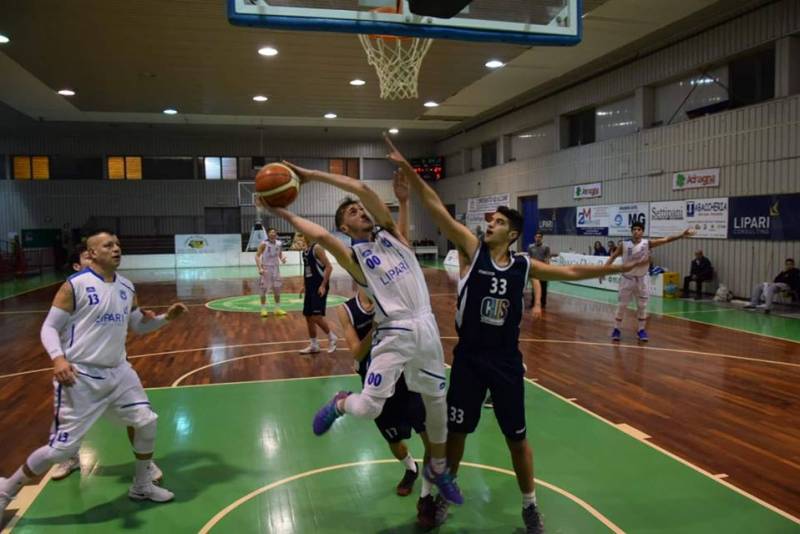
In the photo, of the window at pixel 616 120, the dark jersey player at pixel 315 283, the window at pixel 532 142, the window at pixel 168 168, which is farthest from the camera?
the window at pixel 168 168

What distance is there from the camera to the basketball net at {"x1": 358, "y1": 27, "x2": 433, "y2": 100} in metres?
10.1

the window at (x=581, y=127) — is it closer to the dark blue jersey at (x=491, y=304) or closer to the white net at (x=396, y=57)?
the white net at (x=396, y=57)

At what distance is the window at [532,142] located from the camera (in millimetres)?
22203

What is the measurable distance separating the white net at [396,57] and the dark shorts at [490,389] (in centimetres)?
715

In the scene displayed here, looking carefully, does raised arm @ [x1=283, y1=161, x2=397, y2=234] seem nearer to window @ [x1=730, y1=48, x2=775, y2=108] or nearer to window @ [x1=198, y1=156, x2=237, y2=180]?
window @ [x1=730, y1=48, x2=775, y2=108]

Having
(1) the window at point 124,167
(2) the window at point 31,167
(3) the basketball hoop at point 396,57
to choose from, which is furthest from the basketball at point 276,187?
(2) the window at point 31,167

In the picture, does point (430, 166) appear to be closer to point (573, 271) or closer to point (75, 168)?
point (75, 168)

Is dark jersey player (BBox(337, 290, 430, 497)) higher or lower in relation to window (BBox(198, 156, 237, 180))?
lower

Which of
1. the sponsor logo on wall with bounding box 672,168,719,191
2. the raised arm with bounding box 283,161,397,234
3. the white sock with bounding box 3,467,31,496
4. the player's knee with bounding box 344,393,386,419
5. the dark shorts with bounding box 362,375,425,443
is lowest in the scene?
the white sock with bounding box 3,467,31,496

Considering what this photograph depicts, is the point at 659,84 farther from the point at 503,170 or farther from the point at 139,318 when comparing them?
the point at 139,318

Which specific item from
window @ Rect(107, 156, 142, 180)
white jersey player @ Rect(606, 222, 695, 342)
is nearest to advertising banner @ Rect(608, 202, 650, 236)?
white jersey player @ Rect(606, 222, 695, 342)

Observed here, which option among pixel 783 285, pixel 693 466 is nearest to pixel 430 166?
pixel 783 285

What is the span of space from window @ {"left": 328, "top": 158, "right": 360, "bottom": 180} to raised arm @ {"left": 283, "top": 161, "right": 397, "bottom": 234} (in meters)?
28.9

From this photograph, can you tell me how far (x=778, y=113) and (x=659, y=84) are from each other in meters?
4.15
